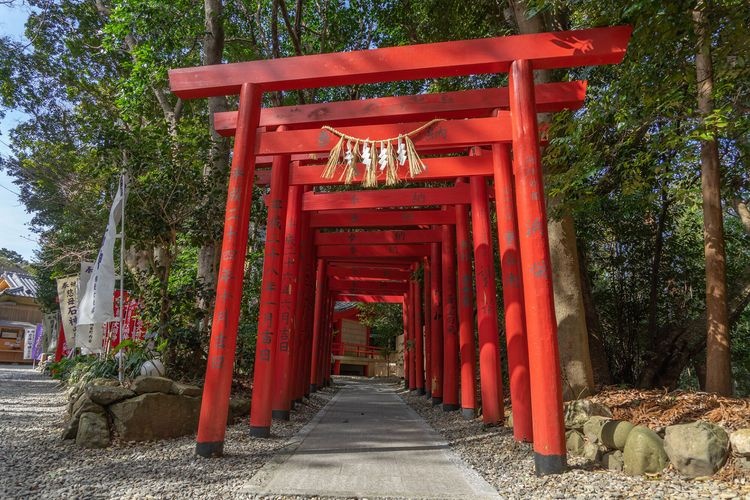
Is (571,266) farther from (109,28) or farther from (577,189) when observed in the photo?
(109,28)

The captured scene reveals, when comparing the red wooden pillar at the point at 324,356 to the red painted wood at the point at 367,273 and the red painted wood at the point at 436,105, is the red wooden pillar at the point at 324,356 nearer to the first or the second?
the red painted wood at the point at 367,273

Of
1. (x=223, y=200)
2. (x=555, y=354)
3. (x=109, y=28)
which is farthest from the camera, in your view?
(x=109, y=28)

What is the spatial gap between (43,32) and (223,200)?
9157 millimetres

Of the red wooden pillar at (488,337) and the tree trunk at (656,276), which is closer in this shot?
the red wooden pillar at (488,337)

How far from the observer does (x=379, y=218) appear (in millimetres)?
9203

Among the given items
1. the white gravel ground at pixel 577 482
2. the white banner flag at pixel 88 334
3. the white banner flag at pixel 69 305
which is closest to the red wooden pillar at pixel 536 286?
the white gravel ground at pixel 577 482

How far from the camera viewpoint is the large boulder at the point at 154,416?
15.7 ft

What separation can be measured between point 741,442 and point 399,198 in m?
5.41

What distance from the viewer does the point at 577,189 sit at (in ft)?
18.7

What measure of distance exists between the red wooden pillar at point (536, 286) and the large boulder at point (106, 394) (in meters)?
4.03

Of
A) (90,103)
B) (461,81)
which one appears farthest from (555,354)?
(90,103)

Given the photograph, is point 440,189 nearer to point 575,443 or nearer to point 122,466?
point 575,443

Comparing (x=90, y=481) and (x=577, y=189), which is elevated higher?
(x=577, y=189)

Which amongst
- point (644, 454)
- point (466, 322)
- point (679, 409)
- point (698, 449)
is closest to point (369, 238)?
point (466, 322)
